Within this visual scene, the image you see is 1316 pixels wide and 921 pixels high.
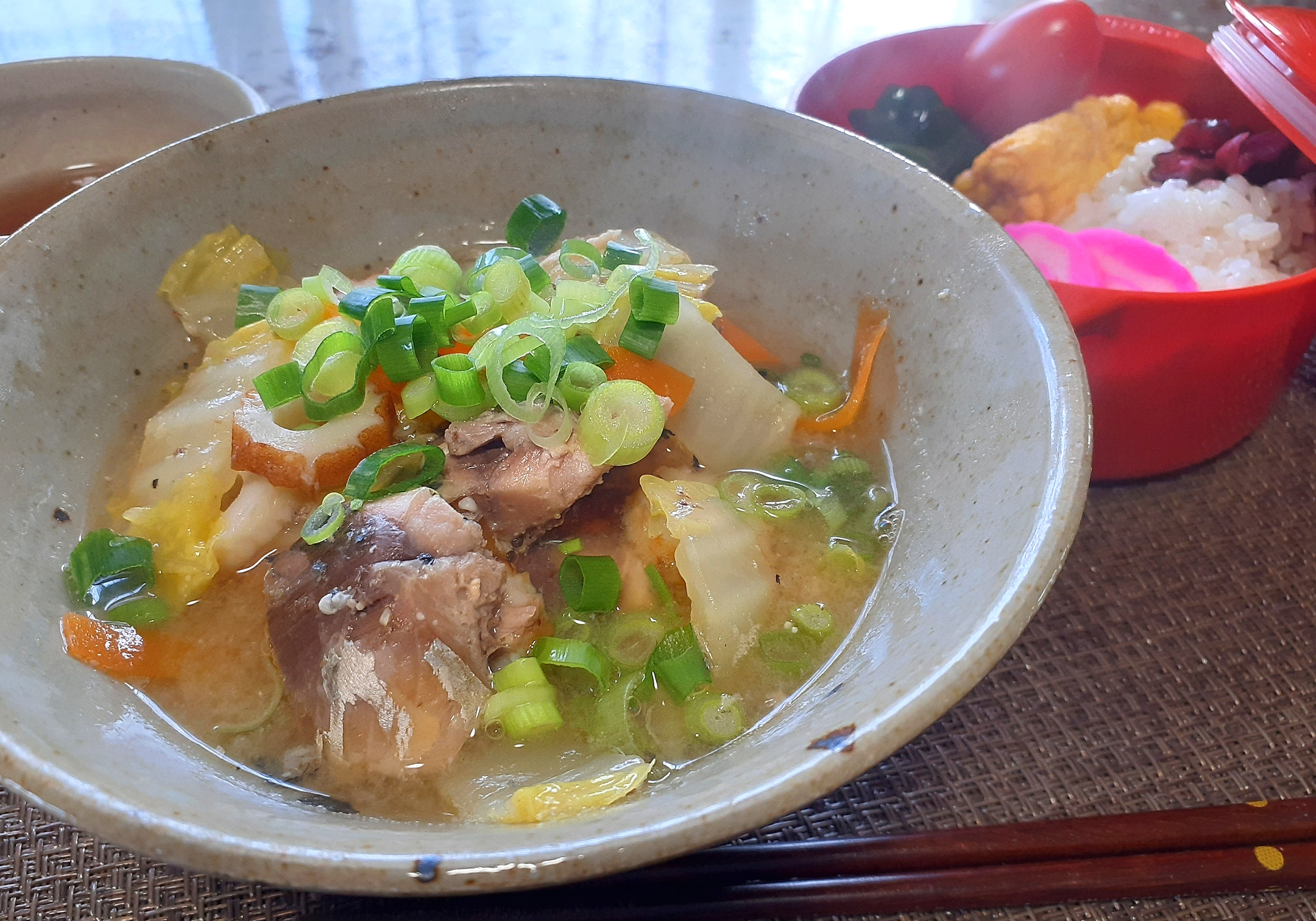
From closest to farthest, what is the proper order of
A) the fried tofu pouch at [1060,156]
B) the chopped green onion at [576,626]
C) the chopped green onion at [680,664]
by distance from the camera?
the chopped green onion at [680,664] → the chopped green onion at [576,626] → the fried tofu pouch at [1060,156]

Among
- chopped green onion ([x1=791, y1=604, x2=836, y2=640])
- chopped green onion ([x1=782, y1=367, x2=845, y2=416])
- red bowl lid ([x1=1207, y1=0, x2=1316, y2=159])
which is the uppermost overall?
red bowl lid ([x1=1207, y1=0, x2=1316, y2=159])

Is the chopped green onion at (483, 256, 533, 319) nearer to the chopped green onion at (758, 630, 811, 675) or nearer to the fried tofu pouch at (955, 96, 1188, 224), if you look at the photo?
the chopped green onion at (758, 630, 811, 675)

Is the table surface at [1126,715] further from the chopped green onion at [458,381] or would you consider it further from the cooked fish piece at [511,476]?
the chopped green onion at [458,381]

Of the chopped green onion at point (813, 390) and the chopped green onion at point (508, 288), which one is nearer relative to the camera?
the chopped green onion at point (508, 288)

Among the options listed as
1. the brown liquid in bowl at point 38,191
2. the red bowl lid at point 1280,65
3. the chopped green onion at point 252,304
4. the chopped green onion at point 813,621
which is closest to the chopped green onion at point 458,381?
the chopped green onion at point 252,304

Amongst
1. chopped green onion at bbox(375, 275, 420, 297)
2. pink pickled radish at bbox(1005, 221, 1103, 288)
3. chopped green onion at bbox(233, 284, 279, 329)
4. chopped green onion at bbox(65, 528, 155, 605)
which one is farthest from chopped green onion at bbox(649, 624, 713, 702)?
pink pickled radish at bbox(1005, 221, 1103, 288)

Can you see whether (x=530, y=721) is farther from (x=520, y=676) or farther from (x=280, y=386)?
(x=280, y=386)

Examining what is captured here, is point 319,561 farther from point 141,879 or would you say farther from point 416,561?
point 141,879
